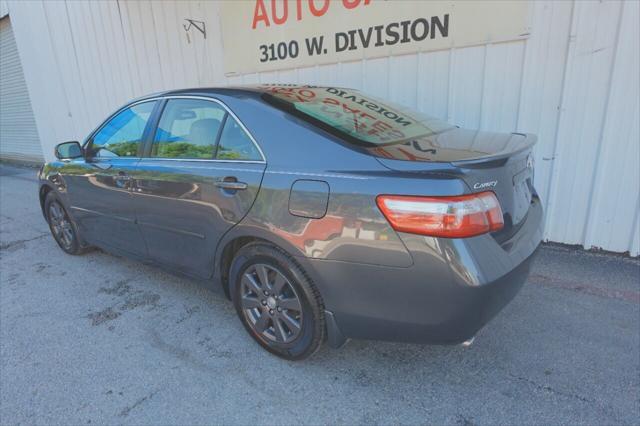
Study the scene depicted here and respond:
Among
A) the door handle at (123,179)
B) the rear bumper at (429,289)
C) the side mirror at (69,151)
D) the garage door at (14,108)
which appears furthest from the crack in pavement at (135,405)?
the garage door at (14,108)

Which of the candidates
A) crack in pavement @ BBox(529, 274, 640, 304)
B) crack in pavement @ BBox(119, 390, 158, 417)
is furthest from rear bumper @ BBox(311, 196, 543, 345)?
crack in pavement @ BBox(529, 274, 640, 304)

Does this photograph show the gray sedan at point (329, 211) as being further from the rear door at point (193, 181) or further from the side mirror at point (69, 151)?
the side mirror at point (69, 151)

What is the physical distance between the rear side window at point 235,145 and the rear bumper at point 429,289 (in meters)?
0.80

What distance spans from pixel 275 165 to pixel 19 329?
2.41 m

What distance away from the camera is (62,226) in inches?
168

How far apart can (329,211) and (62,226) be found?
366 cm

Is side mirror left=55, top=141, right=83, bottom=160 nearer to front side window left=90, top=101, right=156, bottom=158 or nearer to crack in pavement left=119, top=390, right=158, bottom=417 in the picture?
front side window left=90, top=101, right=156, bottom=158

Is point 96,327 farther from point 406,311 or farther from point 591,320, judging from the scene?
point 591,320

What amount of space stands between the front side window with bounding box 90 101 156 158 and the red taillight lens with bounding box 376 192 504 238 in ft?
7.34

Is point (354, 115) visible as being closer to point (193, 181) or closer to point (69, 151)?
point (193, 181)

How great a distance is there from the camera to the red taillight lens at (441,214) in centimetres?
171

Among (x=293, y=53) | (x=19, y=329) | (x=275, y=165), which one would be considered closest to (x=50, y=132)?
(x=293, y=53)

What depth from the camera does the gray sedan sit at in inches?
69.5

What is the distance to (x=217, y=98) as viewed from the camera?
2.60 meters
